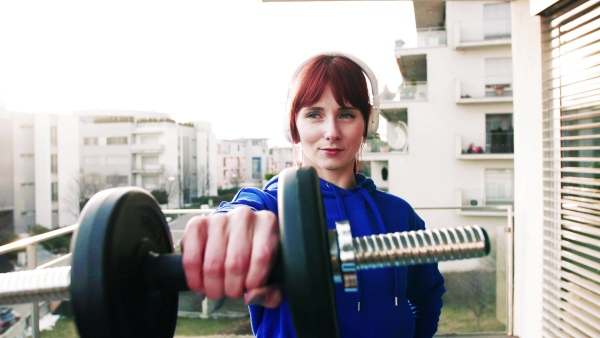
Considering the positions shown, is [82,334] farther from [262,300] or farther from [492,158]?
[492,158]

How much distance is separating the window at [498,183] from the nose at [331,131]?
14.4m

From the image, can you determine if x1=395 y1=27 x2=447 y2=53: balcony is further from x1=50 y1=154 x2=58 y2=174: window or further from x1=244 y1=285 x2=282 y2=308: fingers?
x1=244 y1=285 x2=282 y2=308: fingers

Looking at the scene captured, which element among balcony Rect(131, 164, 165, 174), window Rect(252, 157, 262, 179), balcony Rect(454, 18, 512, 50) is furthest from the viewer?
balcony Rect(454, 18, 512, 50)

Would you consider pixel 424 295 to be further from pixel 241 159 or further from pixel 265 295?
pixel 241 159

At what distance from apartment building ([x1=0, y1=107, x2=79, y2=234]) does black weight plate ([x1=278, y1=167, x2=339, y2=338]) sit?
9.35 meters

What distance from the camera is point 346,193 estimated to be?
2.62ft

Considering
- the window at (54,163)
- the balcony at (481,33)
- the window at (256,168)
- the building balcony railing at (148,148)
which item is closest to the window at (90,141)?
the window at (54,163)

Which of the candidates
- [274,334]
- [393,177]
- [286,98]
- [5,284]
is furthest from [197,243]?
[393,177]

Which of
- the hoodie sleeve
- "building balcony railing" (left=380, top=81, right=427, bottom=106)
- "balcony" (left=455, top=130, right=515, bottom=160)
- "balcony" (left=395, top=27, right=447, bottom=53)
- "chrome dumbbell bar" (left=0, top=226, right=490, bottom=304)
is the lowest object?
the hoodie sleeve

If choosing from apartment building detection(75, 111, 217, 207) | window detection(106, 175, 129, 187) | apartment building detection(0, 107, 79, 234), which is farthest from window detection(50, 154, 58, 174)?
window detection(106, 175, 129, 187)

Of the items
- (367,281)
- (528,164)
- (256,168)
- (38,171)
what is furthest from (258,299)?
(38,171)

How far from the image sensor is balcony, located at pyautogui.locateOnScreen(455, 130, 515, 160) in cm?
1417

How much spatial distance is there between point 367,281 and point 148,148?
12.4 m

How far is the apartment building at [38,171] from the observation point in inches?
348
